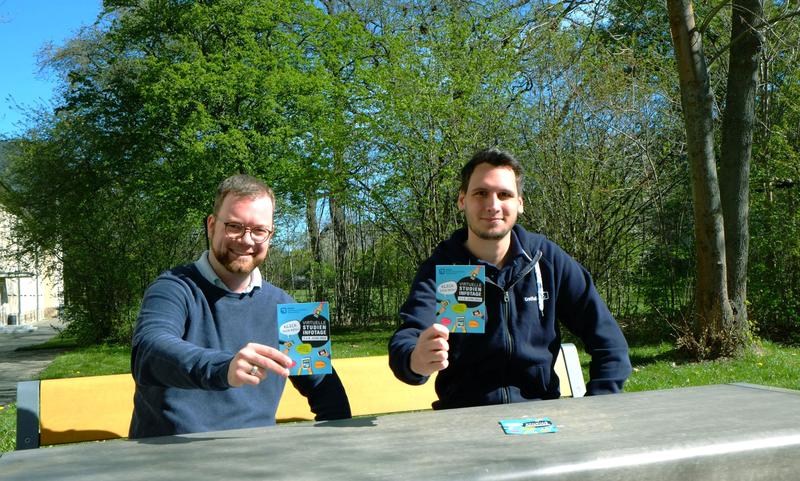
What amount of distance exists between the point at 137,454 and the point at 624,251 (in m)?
11.0

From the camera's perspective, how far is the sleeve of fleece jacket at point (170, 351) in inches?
82.1

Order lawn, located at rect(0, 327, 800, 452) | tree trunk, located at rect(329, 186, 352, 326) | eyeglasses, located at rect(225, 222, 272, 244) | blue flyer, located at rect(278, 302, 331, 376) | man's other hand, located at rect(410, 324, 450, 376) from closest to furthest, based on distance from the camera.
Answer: blue flyer, located at rect(278, 302, 331, 376) < man's other hand, located at rect(410, 324, 450, 376) < eyeglasses, located at rect(225, 222, 272, 244) < lawn, located at rect(0, 327, 800, 452) < tree trunk, located at rect(329, 186, 352, 326)

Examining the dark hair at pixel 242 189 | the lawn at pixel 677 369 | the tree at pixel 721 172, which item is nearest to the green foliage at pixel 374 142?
the tree at pixel 721 172

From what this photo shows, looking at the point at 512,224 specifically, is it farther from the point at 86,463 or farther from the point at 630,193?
the point at 630,193

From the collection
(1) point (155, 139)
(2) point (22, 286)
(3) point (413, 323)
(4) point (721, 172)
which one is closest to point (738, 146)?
(4) point (721, 172)

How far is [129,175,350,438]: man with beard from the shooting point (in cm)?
253

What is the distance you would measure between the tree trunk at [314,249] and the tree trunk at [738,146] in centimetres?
1044

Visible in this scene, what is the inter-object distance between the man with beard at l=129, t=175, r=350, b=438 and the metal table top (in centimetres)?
43

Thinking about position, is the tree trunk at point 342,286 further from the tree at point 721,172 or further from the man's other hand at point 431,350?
the man's other hand at point 431,350

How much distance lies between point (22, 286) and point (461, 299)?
4168cm

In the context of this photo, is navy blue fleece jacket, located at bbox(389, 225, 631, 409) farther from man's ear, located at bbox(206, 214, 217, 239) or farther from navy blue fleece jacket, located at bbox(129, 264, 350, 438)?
man's ear, located at bbox(206, 214, 217, 239)

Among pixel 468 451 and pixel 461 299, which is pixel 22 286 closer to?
pixel 461 299

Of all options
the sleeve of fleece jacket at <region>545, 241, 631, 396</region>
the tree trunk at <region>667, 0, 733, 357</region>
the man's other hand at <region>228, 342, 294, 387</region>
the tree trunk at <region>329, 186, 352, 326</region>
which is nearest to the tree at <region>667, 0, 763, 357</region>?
the tree trunk at <region>667, 0, 733, 357</region>

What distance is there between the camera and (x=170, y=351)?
2188 millimetres
